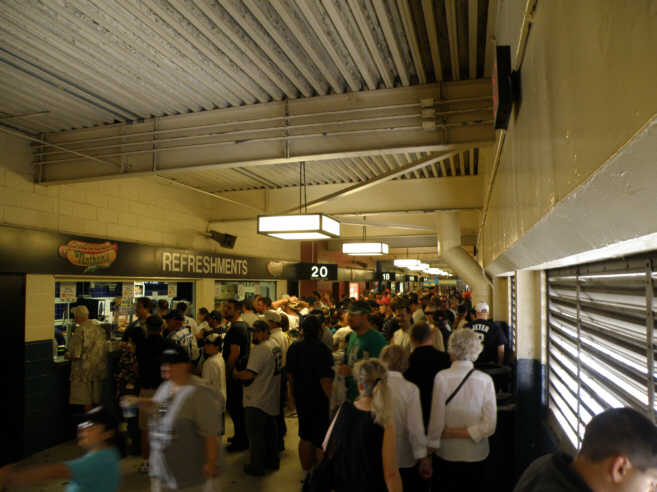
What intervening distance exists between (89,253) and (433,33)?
5.32 m

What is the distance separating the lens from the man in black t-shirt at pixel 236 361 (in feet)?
17.7

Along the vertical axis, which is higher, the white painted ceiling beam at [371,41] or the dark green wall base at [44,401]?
the white painted ceiling beam at [371,41]

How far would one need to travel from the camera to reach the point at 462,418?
3.03 m

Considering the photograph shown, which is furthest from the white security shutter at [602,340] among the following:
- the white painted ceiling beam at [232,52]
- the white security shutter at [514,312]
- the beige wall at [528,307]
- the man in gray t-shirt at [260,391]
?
the white painted ceiling beam at [232,52]

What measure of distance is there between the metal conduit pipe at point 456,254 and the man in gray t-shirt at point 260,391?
563 cm

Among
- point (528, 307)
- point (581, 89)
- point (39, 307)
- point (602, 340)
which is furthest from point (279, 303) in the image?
point (581, 89)

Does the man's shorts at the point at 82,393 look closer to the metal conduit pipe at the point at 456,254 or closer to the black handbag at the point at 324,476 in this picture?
the black handbag at the point at 324,476

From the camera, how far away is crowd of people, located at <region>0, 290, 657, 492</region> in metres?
1.36

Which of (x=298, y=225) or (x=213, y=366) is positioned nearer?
(x=213, y=366)

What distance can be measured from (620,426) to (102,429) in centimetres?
239

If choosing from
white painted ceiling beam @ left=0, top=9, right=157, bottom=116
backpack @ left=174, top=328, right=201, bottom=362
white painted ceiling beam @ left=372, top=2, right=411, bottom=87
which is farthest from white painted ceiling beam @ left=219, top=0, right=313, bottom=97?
backpack @ left=174, top=328, right=201, bottom=362

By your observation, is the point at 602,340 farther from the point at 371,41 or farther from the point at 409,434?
the point at 371,41

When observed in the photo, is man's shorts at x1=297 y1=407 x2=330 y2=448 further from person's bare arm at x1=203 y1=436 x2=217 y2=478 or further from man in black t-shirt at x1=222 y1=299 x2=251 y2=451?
person's bare arm at x1=203 y1=436 x2=217 y2=478

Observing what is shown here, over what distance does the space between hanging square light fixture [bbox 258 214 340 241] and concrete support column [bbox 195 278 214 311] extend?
363 centimetres
